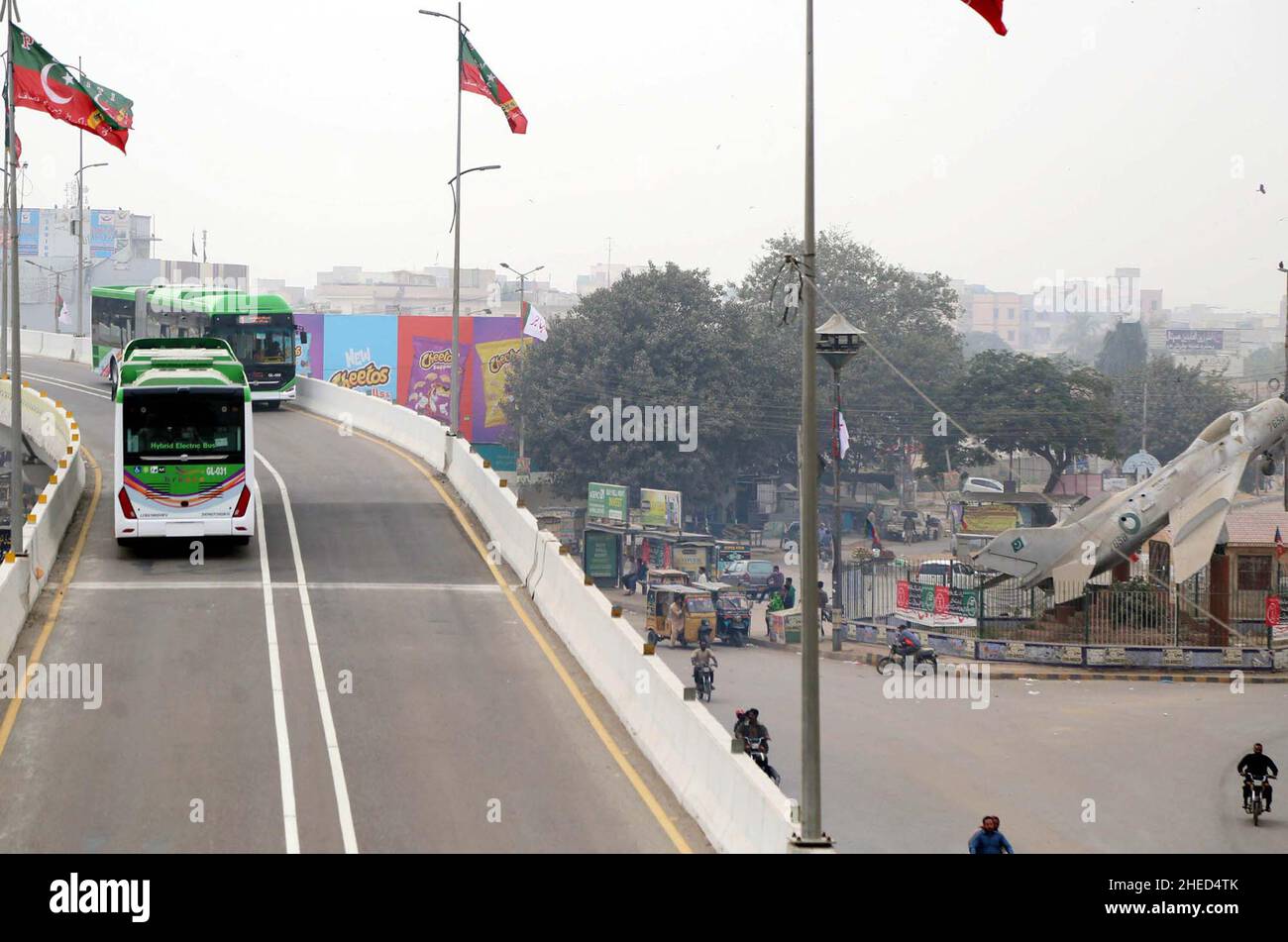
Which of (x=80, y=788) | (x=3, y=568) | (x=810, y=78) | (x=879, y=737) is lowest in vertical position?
(x=879, y=737)

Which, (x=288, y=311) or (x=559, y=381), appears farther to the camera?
(x=559, y=381)

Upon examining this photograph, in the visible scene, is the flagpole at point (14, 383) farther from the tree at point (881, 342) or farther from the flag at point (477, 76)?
the tree at point (881, 342)

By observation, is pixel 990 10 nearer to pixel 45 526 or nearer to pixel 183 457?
pixel 183 457

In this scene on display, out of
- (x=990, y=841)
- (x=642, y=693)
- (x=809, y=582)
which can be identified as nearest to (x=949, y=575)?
(x=990, y=841)

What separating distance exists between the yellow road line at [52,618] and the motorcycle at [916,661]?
2071 cm

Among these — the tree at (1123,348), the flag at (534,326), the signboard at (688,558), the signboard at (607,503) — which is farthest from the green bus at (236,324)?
the tree at (1123,348)

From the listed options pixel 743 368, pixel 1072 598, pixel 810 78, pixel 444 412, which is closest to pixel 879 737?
pixel 1072 598

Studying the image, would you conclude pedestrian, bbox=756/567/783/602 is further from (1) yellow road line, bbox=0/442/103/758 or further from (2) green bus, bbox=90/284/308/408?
(1) yellow road line, bbox=0/442/103/758

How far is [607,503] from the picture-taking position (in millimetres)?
61062

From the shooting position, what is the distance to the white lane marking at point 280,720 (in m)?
15.7

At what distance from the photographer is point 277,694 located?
19.7 m

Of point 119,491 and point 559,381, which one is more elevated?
point 559,381

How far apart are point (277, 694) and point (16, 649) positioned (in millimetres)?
4406

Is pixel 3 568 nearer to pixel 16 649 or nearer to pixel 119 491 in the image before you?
pixel 16 649
